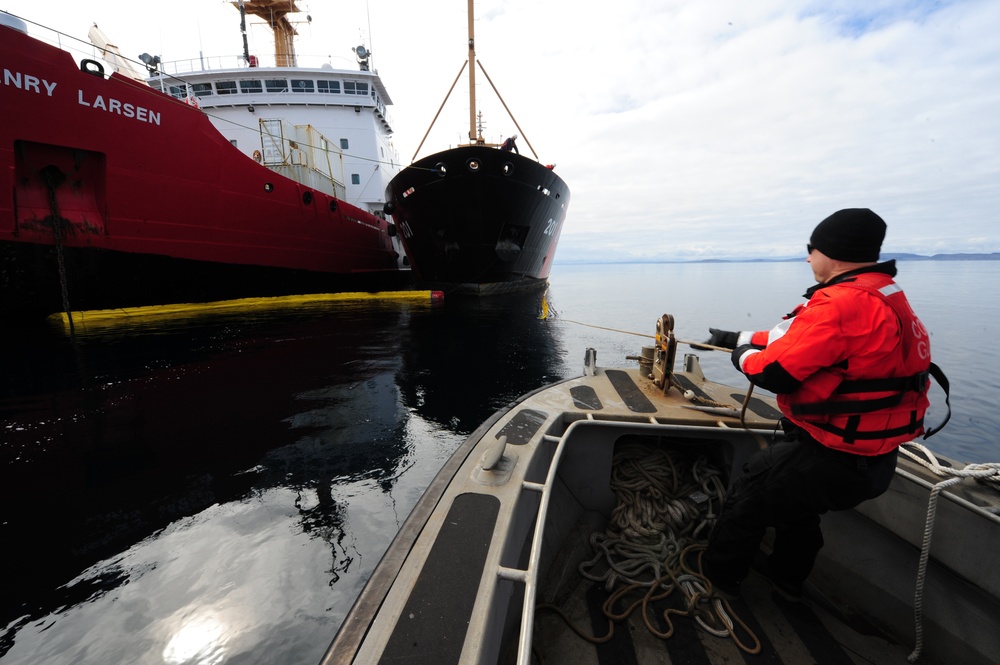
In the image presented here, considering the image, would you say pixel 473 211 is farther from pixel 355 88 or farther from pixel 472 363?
pixel 355 88

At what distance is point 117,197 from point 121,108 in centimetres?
203

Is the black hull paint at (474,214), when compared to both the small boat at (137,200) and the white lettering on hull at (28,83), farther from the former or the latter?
the white lettering on hull at (28,83)

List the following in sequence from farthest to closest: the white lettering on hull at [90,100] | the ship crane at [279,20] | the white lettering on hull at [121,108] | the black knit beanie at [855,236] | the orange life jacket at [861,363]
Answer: the ship crane at [279,20], the white lettering on hull at [121,108], the white lettering on hull at [90,100], the black knit beanie at [855,236], the orange life jacket at [861,363]

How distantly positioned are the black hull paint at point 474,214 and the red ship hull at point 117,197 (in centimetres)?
407

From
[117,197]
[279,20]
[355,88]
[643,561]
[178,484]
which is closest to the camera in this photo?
[643,561]

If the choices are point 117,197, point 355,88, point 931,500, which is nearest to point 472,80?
point 355,88

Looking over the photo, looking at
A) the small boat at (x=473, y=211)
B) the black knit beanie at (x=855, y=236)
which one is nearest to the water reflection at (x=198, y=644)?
the black knit beanie at (x=855, y=236)

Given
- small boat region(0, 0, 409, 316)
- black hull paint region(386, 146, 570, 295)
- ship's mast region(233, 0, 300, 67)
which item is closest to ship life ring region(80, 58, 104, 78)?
small boat region(0, 0, 409, 316)

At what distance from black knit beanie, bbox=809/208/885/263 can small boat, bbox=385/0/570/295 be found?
12.5m

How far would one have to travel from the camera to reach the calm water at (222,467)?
2377 mm

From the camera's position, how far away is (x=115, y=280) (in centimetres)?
1067

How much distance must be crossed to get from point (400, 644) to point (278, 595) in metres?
1.76

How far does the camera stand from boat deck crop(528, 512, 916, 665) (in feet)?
6.93

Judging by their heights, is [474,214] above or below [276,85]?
below
